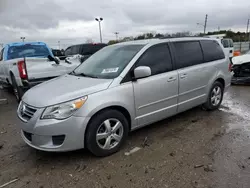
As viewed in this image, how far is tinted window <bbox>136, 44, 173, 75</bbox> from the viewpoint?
3.58 metres

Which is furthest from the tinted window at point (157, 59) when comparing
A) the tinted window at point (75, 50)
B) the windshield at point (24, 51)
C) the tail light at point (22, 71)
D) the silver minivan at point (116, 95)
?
the tinted window at point (75, 50)

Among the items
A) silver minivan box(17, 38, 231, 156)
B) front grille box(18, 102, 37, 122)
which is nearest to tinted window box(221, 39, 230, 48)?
silver minivan box(17, 38, 231, 156)

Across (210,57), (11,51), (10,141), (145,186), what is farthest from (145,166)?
(11,51)

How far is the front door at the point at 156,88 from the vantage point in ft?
11.2

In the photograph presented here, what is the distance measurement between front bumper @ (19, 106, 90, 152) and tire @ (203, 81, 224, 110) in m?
3.08

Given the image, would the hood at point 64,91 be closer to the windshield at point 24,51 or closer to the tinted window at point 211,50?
the tinted window at point 211,50

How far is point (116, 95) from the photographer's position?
10.2ft

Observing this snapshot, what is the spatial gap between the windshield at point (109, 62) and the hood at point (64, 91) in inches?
8.9

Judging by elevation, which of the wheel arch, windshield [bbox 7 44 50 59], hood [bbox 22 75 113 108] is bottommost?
the wheel arch

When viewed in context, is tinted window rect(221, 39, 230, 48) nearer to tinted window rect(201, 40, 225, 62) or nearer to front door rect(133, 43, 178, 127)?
tinted window rect(201, 40, 225, 62)

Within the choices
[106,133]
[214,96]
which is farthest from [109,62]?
[214,96]

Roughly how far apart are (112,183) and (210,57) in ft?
11.4

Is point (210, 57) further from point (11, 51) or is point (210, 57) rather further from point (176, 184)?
point (11, 51)

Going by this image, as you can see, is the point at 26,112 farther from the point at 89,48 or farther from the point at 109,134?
the point at 89,48
